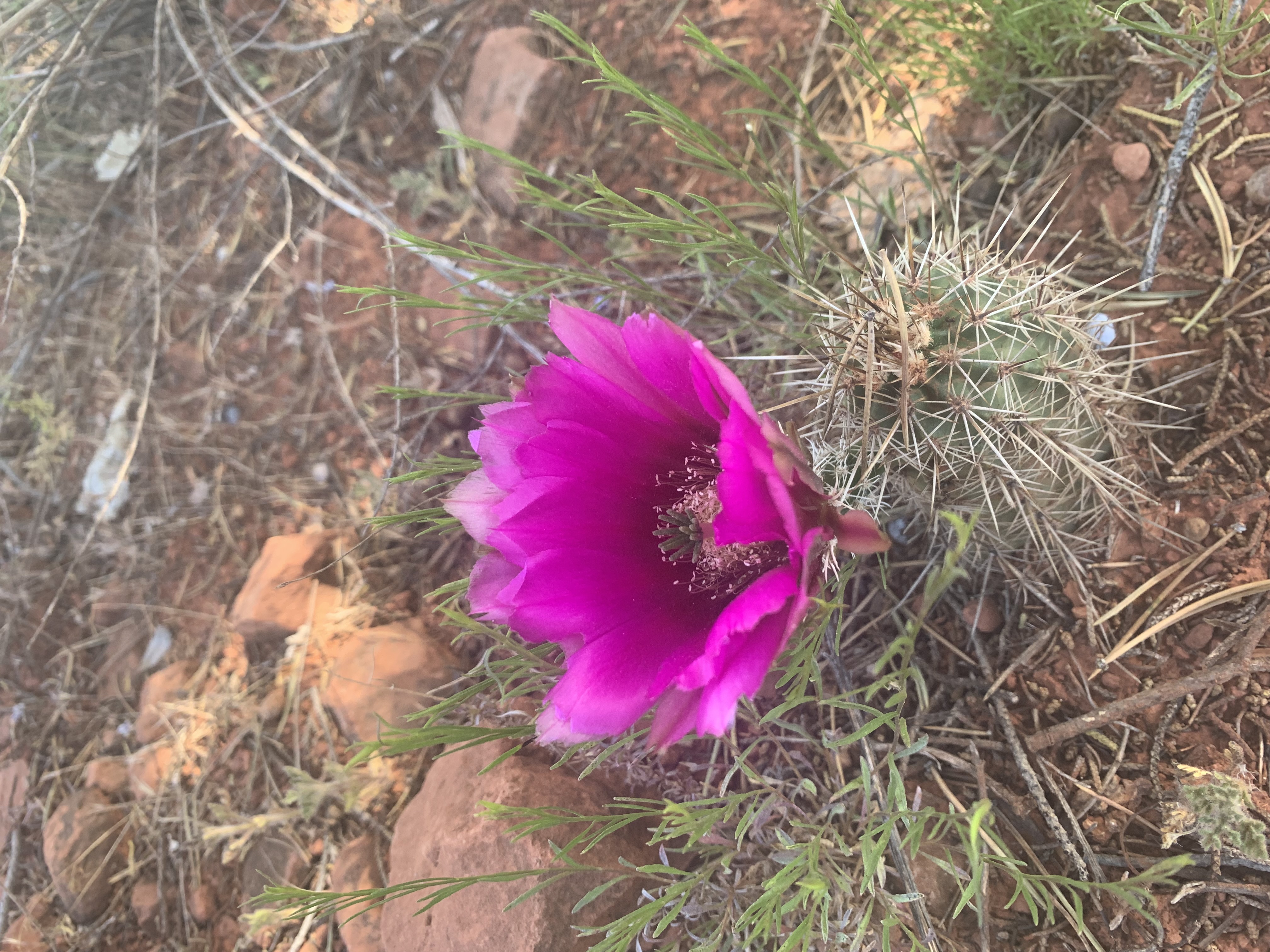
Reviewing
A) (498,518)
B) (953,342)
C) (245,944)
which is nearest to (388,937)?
(245,944)

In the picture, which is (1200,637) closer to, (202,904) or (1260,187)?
(1260,187)

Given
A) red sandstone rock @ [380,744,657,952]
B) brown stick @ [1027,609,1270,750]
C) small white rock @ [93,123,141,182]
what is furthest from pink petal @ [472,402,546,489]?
small white rock @ [93,123,141,182]

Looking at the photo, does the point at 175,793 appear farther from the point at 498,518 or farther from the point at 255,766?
the point at 498,518

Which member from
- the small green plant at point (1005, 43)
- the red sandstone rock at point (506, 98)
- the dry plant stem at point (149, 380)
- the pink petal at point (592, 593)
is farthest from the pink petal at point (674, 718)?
the dry plant stem at point (149, 380)

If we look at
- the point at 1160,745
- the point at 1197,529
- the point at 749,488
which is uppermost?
the point at 749,488

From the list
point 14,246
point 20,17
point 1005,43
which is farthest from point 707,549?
point 14,246

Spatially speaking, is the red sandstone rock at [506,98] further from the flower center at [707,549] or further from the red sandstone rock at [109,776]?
the red sandstone rock at [109,776]

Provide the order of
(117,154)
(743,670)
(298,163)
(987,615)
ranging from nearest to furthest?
(743,670), (987,615), (298,163), (117,154)
